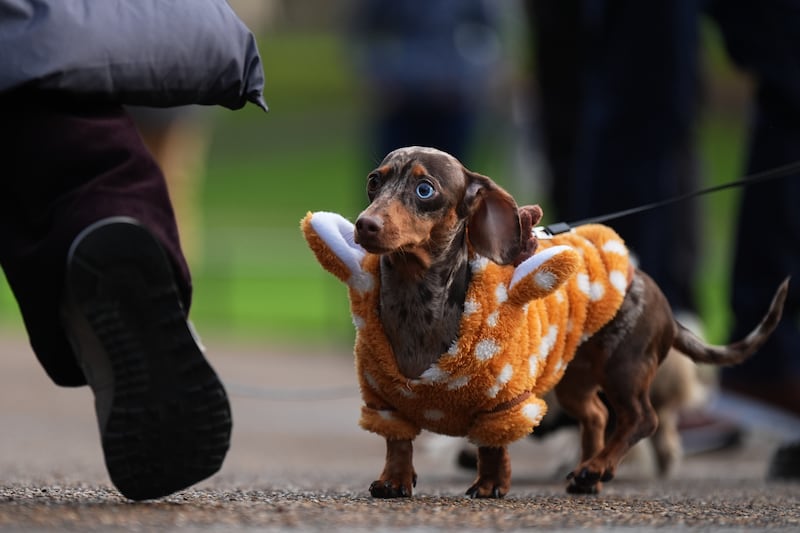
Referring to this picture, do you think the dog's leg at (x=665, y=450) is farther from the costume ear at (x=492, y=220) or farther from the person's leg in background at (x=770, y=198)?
the costume ear at (x=492, y=220)

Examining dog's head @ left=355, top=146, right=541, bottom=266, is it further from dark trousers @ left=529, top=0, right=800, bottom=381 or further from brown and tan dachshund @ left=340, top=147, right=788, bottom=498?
dark trousers @ left=529, top=0, right=800, bottom=381

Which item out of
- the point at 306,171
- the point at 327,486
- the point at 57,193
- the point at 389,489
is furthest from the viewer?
the point at 306,171

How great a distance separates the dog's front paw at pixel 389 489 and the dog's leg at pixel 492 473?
0.14 metres

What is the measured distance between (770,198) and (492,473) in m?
1.62

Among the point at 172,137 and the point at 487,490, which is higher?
the point at 487,490

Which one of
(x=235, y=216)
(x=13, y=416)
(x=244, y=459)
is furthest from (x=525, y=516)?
(x=235, y=216)

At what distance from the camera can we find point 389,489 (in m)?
3.12

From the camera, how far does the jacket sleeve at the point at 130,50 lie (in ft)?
8.84

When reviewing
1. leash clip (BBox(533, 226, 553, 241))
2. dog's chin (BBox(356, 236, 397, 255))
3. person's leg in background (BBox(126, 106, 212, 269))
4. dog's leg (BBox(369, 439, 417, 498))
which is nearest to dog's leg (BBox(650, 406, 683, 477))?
leash clip (BBox(533, 226, 553, 241))

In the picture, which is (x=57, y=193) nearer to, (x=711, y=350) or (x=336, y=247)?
(x=336, y=247)

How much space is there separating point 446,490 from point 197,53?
126cm

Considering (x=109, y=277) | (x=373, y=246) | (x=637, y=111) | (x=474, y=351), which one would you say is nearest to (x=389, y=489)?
(x=474, y=351)

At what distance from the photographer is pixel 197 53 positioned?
2846mm

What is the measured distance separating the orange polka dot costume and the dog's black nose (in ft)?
0.79
